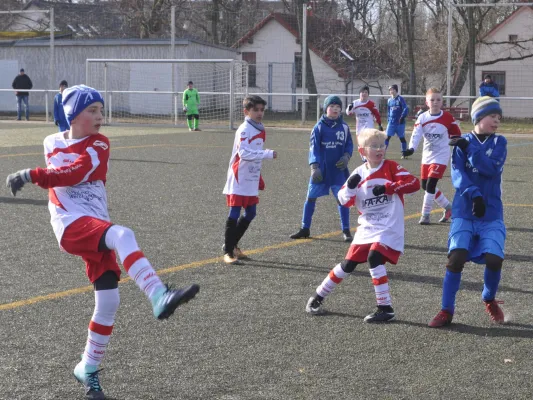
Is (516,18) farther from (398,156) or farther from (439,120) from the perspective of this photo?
(439,120)

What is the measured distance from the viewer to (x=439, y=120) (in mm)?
10961

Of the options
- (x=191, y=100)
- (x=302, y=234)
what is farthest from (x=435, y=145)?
(x=191, y=100)

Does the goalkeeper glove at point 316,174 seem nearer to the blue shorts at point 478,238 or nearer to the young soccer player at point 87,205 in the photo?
the blue shorts at point 478,238

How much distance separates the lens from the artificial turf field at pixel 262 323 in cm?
483

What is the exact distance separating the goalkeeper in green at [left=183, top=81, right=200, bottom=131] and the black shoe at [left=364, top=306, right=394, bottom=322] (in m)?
24.3

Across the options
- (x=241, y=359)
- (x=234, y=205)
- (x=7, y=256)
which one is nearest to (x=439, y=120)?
(x=234, y=205)

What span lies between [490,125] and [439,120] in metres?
4.86

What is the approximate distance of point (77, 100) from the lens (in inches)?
186

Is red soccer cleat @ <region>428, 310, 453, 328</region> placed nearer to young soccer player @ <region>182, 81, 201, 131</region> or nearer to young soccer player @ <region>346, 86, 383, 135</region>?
young soccer player @ <region>346, 86, 383, 135</region>

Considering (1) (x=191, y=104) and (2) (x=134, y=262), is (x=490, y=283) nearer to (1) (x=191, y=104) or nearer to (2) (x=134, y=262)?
(2) (x=134, y=262)

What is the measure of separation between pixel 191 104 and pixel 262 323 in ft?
80.9

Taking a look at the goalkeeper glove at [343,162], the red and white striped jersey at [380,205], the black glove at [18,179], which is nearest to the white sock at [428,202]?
the goalkeeper glove at [343,162]

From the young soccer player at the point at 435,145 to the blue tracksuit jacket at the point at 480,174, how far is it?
462cm

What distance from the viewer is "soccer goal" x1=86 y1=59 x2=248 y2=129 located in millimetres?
33750
